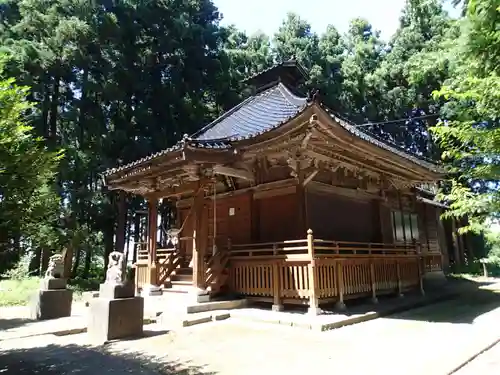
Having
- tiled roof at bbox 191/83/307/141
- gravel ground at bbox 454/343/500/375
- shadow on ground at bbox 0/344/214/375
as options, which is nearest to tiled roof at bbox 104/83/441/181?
tiled roof at bbox 191/83/307/141

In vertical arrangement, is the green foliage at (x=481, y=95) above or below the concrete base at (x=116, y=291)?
above

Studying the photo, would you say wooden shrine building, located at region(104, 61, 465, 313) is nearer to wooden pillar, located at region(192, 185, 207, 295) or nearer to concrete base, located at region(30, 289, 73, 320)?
wooden pillar, located at region(192, 185, 207, 295)

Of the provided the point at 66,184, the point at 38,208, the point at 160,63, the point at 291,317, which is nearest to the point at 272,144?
the point at 291,317

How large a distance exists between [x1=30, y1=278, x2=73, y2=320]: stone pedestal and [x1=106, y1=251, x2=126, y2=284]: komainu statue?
134 inches

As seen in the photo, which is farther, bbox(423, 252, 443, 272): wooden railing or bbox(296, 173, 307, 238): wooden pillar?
bbox(423, 252, 443, 272): wooden railing

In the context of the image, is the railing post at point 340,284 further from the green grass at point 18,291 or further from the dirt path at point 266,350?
the green grass at point 18,291

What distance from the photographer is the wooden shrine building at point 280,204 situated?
7578 mm

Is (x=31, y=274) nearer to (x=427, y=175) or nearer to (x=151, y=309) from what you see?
(x=151, y=309)

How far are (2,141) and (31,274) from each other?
14.9m

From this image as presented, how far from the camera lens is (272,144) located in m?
7.85

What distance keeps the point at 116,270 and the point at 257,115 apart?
20.3 feet

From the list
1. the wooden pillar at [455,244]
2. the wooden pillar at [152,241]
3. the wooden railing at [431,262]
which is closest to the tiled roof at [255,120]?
the wooden pillar at [152,241]

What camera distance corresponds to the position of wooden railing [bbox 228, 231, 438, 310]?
7.32 meters

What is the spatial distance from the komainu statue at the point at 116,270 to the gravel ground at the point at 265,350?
37.1 inches
